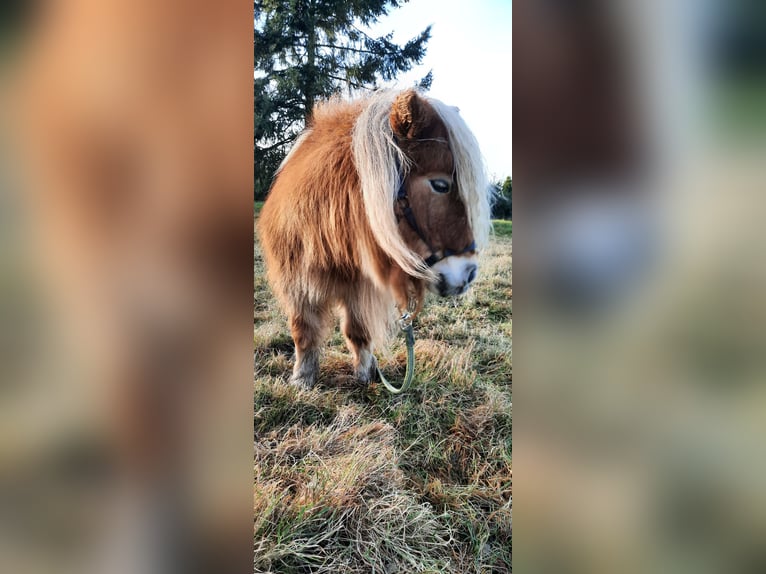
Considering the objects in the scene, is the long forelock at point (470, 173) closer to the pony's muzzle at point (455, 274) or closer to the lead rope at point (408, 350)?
the pony's muzzle at point (455, 274)

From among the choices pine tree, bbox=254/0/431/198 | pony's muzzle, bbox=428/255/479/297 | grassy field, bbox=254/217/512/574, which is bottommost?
grassy field, bbox=254/217/512/574

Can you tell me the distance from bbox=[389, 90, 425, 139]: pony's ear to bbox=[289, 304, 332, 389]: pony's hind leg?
0.51 m

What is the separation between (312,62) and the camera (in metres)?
1.14

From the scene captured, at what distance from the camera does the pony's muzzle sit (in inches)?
45.8

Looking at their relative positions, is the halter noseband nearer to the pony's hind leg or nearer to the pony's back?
the pony's back

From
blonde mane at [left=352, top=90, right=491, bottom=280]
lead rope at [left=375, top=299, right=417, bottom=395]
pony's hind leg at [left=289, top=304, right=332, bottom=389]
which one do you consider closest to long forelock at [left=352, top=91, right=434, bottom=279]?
blonde mane at [left=352, top=90, right=491, bottom=280]

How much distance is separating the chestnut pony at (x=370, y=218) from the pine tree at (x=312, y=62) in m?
0.04

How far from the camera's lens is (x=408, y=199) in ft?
3.80
